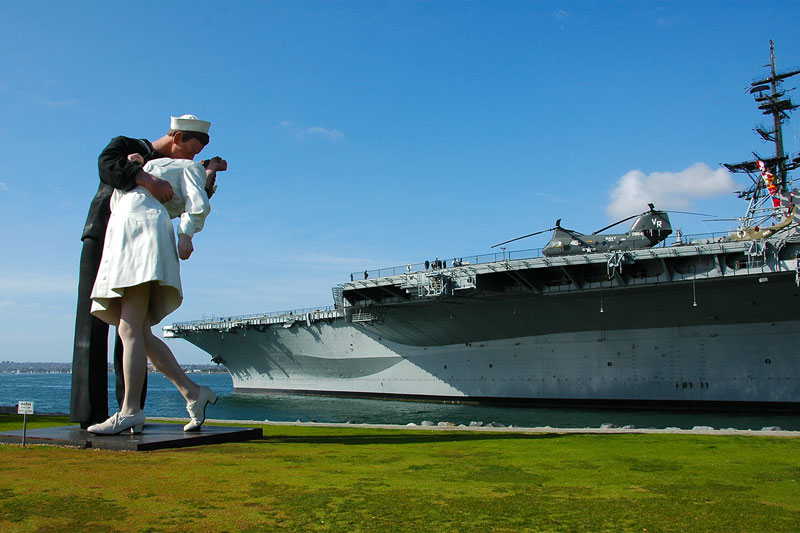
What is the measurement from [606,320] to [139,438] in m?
20.5

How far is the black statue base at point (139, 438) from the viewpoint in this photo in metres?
7.66

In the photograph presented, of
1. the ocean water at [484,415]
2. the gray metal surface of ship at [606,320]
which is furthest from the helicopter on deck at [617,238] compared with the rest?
the ocean water at [484,415]

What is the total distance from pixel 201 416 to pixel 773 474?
731 centimetres

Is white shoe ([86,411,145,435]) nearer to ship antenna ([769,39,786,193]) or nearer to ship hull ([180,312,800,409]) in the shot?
ship hull ([180,312,800,409])

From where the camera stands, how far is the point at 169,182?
8625mm

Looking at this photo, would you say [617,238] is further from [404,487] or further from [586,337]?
[404,487]

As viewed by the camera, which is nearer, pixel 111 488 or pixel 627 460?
pixel 111 488

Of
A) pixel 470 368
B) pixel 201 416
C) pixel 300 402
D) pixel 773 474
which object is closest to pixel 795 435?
pixel 773 474

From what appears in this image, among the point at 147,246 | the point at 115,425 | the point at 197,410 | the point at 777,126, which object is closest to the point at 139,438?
the point at 115,425

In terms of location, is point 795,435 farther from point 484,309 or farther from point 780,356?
point 484,309

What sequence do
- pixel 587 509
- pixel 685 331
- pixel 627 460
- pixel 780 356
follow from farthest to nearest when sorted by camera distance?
pixel 685 331 → pixel 780 356 → pixel 627 460 → pixel 587 509

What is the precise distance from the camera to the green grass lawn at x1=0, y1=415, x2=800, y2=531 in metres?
4.27

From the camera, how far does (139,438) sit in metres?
7.99

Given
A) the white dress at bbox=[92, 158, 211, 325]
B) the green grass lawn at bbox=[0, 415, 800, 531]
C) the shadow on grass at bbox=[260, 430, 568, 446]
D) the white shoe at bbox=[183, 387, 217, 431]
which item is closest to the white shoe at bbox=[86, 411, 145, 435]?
the green grass lawn at bbox=[0, 415, 800, 531]
